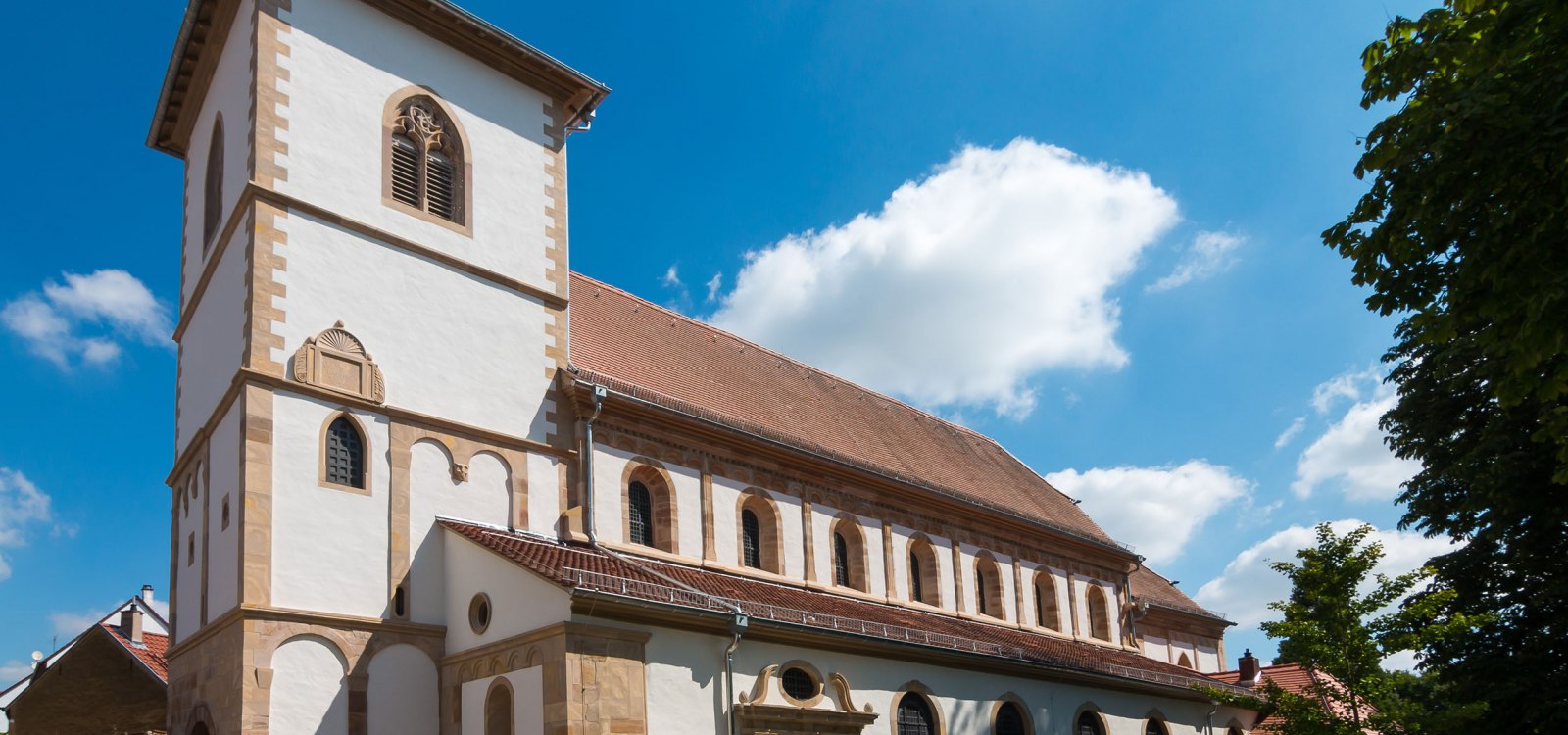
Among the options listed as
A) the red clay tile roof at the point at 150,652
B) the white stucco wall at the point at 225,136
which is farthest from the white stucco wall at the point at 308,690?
the red clay tile roof at the point at 150,652

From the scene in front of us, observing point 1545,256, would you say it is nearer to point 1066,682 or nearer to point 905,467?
point 1066,682

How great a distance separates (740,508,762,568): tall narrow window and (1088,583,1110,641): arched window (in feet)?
42.4

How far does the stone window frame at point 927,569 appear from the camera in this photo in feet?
86.1

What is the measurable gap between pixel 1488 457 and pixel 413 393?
57.6 ft

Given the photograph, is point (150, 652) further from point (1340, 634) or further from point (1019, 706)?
point (1340, 634)

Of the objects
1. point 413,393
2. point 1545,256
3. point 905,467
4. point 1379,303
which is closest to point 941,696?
point 905,467

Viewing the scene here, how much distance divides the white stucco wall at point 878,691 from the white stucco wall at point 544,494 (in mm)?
3462

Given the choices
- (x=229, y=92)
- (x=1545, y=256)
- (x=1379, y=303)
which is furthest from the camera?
(x=229, y=92)

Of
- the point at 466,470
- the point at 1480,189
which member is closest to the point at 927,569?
the point at 466,470

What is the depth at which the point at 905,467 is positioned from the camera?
2759 centimetres

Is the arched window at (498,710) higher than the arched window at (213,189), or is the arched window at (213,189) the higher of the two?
the arched window at (213,189)

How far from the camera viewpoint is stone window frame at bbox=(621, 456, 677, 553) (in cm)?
2055

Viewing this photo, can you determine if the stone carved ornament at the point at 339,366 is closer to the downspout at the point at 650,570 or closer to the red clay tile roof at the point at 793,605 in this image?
the red clay tile roof at the point at 793,605

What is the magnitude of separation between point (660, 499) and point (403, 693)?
19.0ft
